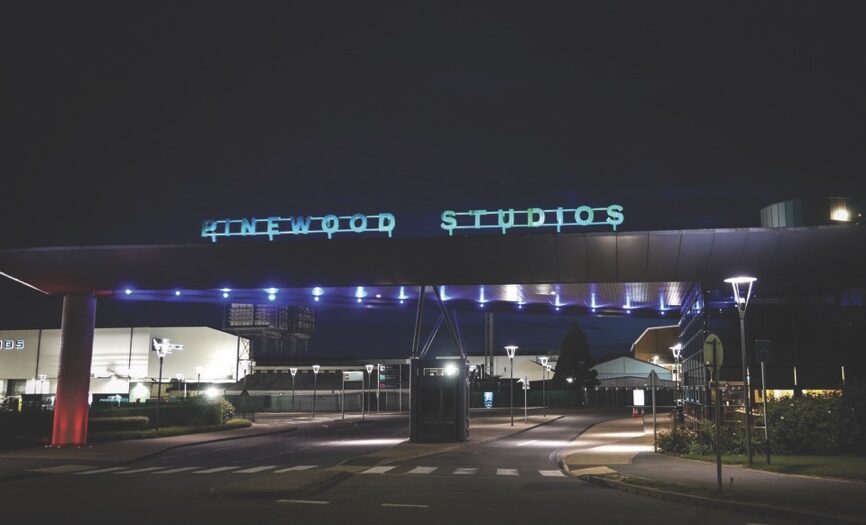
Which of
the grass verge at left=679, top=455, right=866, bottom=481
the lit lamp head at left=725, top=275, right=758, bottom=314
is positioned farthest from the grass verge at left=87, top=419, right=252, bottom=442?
the lit lamp head at left=725, top=275, right=758, bottom=314

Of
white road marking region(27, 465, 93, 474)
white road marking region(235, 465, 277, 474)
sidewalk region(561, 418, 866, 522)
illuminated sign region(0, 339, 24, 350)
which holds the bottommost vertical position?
white road marking region(27, 465, 93, 474)

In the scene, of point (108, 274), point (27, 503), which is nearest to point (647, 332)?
point (108, 274)

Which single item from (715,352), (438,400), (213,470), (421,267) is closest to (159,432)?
(438,400)

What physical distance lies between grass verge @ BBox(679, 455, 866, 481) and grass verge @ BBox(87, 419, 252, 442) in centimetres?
2599

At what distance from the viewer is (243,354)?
297 ft

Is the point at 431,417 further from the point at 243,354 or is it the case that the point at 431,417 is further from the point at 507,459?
the point at 243,354

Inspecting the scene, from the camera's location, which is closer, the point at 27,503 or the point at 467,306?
the point at 27,503

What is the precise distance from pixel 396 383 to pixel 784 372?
248 feet

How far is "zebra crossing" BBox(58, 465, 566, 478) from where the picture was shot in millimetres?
21906

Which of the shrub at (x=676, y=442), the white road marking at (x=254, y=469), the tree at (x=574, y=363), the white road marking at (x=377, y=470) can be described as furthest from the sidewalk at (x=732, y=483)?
the tree at (x=574, y=363)

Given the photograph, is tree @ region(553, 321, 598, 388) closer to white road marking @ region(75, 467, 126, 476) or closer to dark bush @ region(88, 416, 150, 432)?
dark bush @ region(88, 416, 150, 432)

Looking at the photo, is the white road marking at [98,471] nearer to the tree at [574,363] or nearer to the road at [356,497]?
the road at [356,497]

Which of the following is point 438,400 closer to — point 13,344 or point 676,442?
point 676,442

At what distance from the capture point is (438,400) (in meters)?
33.6
